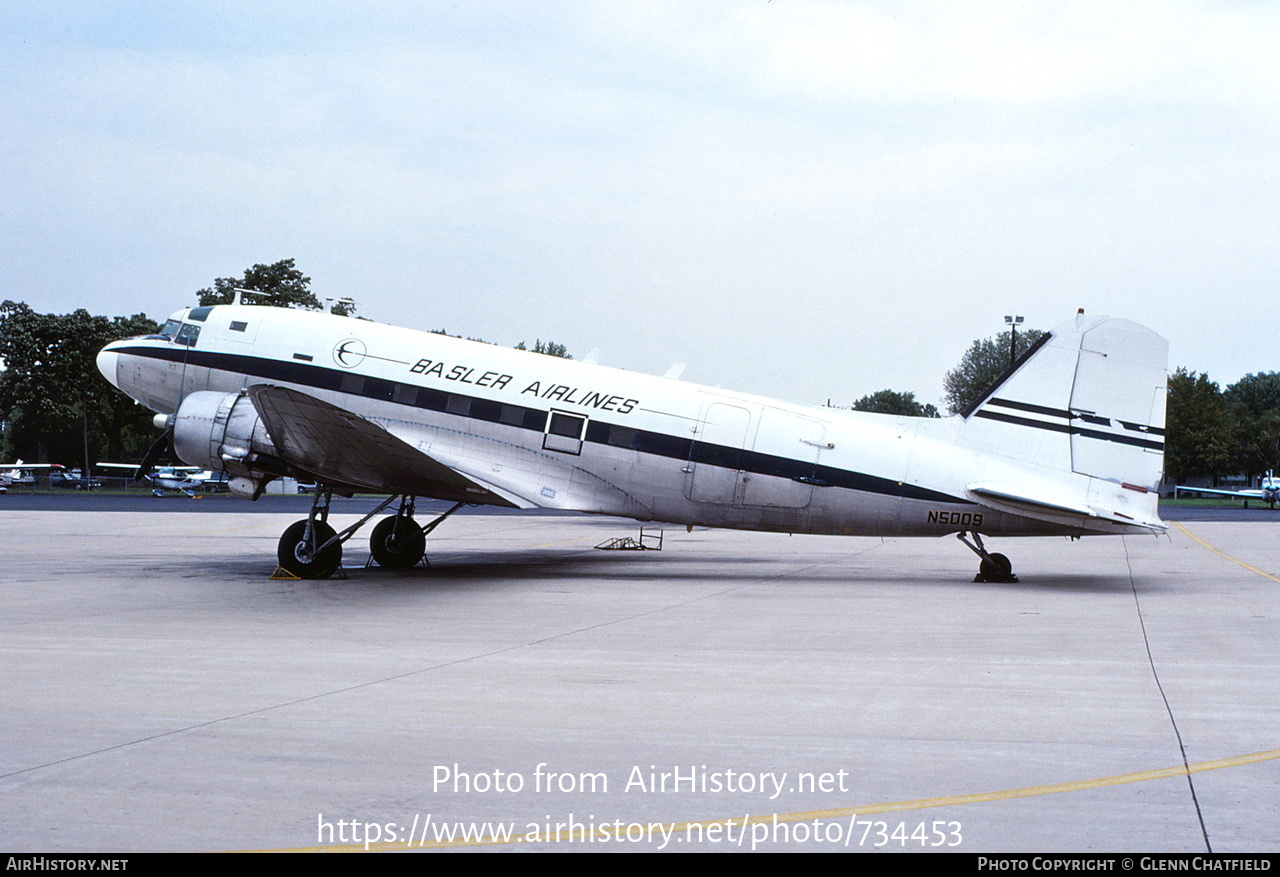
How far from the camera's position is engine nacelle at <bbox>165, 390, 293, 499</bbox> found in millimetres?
18562

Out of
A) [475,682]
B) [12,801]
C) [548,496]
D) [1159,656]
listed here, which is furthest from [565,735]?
[548,496]

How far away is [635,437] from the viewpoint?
64.5 ft

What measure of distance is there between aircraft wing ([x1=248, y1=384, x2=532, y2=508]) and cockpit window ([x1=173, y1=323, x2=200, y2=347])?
4036mm

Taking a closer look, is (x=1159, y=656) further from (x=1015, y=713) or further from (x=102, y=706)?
(x=102, y=706)

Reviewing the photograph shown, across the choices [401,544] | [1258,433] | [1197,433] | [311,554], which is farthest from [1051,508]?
[1258,433]

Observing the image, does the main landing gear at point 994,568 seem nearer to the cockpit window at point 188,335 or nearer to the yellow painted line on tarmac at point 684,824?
the yellow painted line on tarmac at point 684,824

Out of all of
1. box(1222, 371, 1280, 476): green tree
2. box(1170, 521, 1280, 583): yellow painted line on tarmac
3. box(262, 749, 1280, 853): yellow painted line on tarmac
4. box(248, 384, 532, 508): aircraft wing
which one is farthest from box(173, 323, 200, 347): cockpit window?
box(1222, 371, 1280, 476): green tree

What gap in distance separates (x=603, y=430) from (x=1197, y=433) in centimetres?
9687

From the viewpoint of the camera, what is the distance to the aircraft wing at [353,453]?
16.2 meters

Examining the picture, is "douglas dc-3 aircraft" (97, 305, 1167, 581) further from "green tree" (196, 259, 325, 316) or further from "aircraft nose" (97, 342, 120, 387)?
"green tree" (196, 259, 325, 316)

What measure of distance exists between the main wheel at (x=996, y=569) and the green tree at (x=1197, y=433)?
89596 mm

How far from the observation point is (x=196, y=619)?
45.7ft

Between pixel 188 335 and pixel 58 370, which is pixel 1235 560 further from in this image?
pixel 58 370
